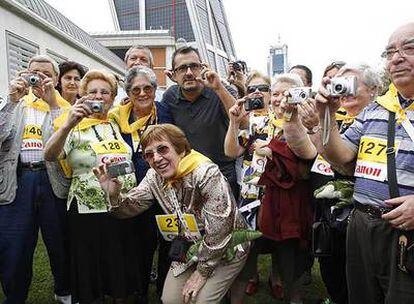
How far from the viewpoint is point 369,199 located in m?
1.92

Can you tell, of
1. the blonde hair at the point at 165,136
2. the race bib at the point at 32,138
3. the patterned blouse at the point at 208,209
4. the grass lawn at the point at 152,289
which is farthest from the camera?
the grass lawn at the point at 152,289

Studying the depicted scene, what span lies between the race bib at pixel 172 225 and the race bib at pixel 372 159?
1.05 m

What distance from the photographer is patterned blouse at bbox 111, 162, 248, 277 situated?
96.0 inches

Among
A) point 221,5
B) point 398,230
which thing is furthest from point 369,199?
point 221,5

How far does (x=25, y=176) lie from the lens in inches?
117

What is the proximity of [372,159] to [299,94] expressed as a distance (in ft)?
1.60

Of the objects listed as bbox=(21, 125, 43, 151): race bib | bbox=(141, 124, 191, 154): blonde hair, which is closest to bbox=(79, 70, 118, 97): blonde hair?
bbox=(21, 125, 43, 151): race bib

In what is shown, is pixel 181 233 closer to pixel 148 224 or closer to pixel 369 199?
pixel 148 224

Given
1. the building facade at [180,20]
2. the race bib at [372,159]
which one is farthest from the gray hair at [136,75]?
the building facade at [180,20]

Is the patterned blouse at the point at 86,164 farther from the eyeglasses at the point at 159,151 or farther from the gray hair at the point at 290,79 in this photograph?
the gray hair at the point at 290,79

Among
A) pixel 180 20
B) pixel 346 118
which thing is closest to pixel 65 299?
pixel 346 118

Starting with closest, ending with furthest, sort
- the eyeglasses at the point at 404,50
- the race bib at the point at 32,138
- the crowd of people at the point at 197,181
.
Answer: the eyeglasses at the point at 404,50 → the crowd of people at the point at 197,181 → the race bib at the point at 32,138

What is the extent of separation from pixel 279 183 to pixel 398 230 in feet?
3.74

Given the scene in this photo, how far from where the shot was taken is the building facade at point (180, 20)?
198ft
